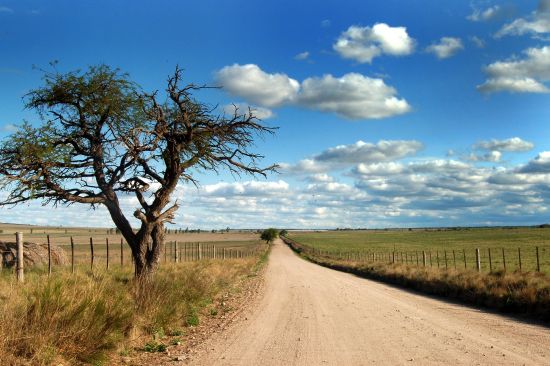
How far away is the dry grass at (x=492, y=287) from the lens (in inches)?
574

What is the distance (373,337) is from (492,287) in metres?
9.73

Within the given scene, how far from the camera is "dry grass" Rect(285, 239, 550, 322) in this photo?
1458cm

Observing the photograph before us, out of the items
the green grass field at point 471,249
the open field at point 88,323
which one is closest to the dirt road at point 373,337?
the open field at point 88,323

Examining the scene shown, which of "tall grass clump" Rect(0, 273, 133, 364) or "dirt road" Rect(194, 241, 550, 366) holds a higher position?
"tall grass clump" Rect(0, 273, 133, 364)

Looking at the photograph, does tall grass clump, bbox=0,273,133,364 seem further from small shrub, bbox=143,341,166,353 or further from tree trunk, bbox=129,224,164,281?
tree trunk, bbox=129,224,164,281

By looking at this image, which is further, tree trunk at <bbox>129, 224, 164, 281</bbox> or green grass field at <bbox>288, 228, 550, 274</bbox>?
green grass field at <bbox>288, 228, 550, 274</bbox>

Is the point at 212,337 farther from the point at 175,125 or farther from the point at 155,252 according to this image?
the point at 175,125

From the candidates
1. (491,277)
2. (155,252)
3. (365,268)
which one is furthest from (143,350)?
(365,268)

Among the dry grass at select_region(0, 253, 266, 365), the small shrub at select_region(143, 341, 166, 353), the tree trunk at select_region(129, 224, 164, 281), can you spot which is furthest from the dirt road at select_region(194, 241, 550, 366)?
the tree trunk at select_region(129, 224, 164, 281)

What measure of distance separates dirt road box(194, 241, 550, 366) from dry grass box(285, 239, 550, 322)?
1327mm

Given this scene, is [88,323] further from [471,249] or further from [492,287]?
[471,249]

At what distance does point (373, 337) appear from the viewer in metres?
9.92

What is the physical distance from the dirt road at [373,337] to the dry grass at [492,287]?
1.33 metres

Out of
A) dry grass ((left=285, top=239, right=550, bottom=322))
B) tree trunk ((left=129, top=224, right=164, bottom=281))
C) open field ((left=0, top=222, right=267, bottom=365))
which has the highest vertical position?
tree trunk ((left=129, top=224, right=164, bottom=281))
